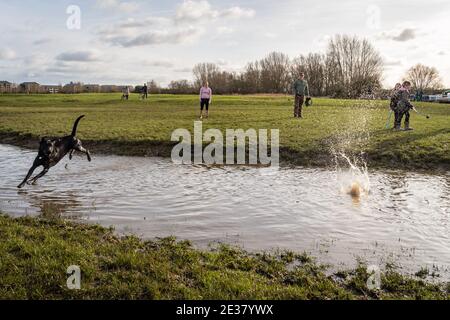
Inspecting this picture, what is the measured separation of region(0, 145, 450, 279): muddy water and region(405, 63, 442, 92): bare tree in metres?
123

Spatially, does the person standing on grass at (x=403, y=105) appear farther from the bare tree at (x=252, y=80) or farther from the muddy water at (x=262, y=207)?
the bare tree at (x=252, y=80)

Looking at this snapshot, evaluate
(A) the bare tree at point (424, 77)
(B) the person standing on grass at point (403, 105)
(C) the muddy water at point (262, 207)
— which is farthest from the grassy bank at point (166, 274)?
(A) the bare tree at point (424, 77)

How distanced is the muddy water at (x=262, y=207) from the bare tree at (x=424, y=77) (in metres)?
123

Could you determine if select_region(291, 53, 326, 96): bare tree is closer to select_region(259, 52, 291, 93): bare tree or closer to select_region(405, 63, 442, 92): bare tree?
select_region(259, 52, 291, 93): bare tree

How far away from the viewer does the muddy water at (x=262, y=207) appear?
7098 mm

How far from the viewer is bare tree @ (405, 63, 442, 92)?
122m

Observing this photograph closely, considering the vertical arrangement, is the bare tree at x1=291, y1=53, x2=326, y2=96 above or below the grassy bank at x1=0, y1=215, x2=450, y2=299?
above

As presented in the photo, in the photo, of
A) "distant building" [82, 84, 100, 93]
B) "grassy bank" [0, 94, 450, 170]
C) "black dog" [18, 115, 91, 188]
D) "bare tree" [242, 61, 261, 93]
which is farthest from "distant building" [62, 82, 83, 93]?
"black dog" [18, 115, 91, 188]

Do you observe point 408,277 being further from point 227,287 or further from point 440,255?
point 227,287

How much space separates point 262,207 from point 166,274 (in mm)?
4221

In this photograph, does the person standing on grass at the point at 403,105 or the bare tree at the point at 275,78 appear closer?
the person standing on grass at the point at 403,105

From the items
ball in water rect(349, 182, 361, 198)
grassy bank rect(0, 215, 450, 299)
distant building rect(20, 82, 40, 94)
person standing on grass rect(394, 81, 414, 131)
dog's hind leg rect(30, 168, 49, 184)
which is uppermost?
distant building rect(20, 82, 40, 94)

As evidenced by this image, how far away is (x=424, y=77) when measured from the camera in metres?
124

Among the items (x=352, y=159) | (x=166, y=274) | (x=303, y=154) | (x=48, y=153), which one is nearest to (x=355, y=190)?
(x=352, y=159)
